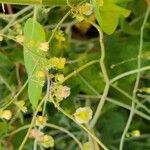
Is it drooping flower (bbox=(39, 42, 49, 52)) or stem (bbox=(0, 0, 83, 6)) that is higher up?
stem (bbox=(0, 0, 83, 6))

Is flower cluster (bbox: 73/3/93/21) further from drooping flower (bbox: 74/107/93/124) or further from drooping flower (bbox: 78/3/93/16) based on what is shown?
drooping flower (bbox: 74/107/93/124)

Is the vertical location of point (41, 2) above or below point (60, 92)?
above

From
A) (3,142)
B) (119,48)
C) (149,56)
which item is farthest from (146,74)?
(3,142)

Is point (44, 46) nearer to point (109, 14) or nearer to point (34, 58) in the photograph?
point (34, 58)

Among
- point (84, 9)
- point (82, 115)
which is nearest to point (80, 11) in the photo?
point (84, 9)

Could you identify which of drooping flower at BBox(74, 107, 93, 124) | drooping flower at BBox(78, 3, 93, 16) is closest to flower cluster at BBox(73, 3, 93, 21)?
drooping flower at BBox(78, 3, 93, 16)

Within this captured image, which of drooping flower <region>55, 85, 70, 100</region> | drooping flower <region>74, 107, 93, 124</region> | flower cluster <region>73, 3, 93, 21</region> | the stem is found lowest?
drooping flower <region>74, 107, 93, 124</region>

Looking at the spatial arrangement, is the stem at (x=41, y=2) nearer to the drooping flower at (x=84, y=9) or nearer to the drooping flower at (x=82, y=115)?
the drooping flower at (x=84, y=9)

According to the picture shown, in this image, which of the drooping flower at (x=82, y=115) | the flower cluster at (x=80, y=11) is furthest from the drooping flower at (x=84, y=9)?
the drooping flower at (x=82, y=115)
